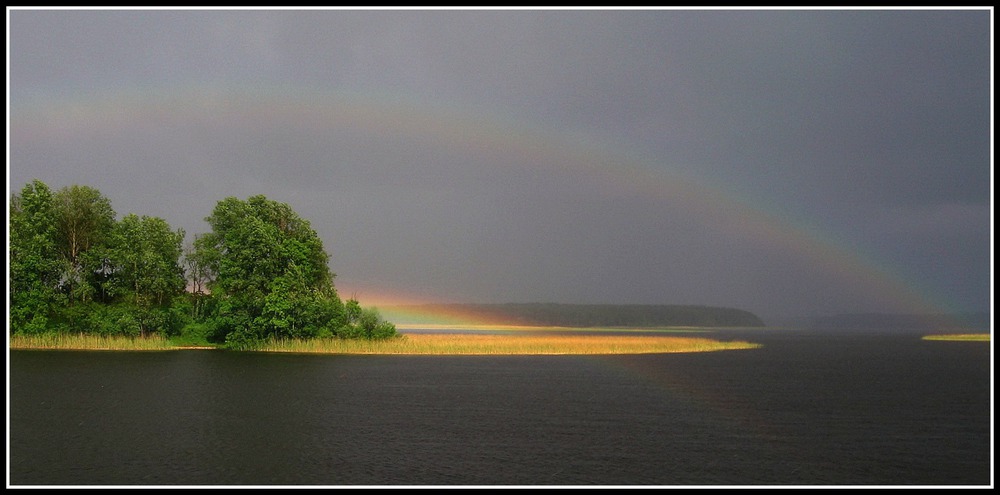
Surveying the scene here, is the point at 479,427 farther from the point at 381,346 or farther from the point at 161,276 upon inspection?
the point at 161,276

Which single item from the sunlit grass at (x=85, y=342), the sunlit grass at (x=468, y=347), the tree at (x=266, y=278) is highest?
the tree at (x=266, y=278)

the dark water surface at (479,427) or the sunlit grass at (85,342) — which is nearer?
the dark water surface at (479,427)

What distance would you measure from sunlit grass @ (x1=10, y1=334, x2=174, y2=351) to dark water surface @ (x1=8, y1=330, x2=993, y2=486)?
20957 millimetres

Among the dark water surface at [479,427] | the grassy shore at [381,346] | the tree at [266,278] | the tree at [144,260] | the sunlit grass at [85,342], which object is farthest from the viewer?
the tree at [144,260]

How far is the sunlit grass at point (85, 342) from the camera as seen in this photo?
83750mm

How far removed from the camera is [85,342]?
8575 cm

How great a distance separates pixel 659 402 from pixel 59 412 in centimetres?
3526

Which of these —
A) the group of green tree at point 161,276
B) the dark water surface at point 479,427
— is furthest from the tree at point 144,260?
the dark water surface at point 479,427

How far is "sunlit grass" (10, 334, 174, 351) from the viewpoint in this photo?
275 ft

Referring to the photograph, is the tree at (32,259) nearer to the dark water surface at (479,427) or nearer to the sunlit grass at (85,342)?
the sunlit grass at (85,342)

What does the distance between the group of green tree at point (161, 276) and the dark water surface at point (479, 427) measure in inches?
856

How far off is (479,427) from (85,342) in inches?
2769

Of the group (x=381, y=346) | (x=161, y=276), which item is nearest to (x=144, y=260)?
(x=161, y=276)

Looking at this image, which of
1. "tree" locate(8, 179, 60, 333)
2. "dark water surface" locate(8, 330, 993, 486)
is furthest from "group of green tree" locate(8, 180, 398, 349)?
"dark water surface" locate(8, 330, 993, 486)
